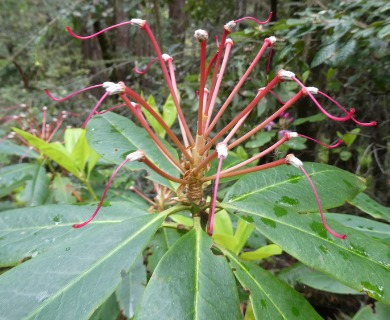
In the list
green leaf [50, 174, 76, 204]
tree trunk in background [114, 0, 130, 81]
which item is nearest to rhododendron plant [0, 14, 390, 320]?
green leaf [50, 174, 76, 204]

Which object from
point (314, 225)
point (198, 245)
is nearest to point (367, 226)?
point (314, 225)

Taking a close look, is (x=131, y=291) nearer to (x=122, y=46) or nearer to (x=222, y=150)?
(x=222, y=150)

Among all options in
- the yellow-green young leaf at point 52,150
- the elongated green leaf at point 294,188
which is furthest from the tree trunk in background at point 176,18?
the elongated green leaf at point 294,188

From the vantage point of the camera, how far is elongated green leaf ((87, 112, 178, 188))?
33.7 inches

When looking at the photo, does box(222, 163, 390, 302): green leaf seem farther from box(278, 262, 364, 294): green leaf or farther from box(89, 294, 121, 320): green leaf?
box(89, 294, 121, 320): green leaf

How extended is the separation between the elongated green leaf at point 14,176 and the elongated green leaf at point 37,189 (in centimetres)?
2

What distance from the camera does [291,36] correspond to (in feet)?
4.79

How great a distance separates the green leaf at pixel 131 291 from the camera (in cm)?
104

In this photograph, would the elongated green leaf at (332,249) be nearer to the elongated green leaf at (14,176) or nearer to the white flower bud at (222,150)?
the white flower bud at (222,150)

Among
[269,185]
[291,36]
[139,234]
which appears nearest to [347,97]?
[291,36]

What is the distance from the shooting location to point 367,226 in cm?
88

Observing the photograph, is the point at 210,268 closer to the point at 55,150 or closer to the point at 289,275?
the point at 289,275

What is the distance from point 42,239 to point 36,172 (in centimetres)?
92

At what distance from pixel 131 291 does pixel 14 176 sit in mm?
779
